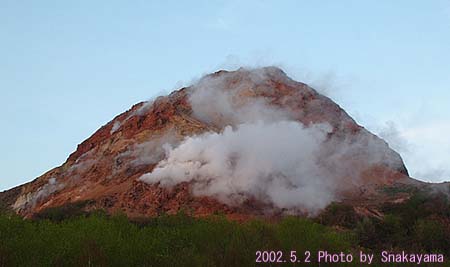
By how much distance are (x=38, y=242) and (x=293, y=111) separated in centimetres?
3278

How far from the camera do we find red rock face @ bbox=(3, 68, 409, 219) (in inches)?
1352

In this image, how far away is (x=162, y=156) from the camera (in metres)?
38.5

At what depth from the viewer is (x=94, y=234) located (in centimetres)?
1181

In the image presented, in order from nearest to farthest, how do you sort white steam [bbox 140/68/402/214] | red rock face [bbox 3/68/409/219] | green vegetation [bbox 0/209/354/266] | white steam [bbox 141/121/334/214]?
green vegetation [bbox 0/209/354/266], white steam [bbox 141/121/334/214], white steam [bbox 140/68/402/214], red rock face [bbox 3/68/409/219]

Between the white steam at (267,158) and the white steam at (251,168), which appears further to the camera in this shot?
the white steam at (267,158)

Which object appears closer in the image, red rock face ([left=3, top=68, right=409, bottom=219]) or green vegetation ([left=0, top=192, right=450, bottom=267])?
green vegetation ([left=0, top=192, right=450, bottom=267])

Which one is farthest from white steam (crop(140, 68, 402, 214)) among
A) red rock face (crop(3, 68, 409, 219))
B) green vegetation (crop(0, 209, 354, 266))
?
green vegetation (crop(0, 209, 354, 266))

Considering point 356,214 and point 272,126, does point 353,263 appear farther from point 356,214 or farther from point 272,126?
point 272,126

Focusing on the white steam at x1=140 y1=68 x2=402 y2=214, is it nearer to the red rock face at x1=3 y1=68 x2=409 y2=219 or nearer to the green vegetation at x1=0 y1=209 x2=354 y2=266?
the red rock face at x1=3 y1=68 x2=409 y2=219

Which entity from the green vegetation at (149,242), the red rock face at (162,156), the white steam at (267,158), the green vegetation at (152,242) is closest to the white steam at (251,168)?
the white steam at (267,158)

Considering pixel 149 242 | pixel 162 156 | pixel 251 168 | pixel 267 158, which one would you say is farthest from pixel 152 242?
pixel 162 156

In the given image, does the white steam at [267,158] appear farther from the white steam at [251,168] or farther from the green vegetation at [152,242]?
the green vegetation at [152,242]

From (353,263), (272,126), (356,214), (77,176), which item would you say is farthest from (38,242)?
(77,176)

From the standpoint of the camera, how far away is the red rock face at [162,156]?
113 ft
